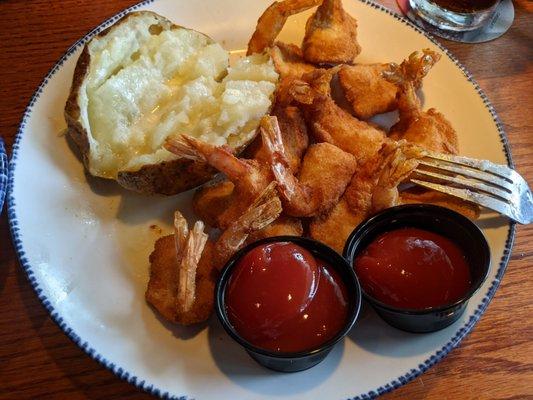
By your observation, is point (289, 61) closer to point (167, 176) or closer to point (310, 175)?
point (310, 175)

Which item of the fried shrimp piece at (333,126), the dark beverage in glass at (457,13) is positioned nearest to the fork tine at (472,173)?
the fried shrimp piece at (333,126)

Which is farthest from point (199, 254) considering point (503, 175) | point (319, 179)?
point (503, 175)

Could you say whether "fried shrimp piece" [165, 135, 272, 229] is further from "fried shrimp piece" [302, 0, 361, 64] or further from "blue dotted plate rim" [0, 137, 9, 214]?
"fried shrimp piece" [302, 0, 361, 64]

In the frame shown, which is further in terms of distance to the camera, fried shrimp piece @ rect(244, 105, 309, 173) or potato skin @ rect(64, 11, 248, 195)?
fried shrimp piece @ rect(244, 105, 309, 173)

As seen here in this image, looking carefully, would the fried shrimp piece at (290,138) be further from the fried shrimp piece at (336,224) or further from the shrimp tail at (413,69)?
the shrimp tail at (413,69)

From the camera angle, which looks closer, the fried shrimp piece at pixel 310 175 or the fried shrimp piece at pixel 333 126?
the fried shrimp piece at pixel 310 175

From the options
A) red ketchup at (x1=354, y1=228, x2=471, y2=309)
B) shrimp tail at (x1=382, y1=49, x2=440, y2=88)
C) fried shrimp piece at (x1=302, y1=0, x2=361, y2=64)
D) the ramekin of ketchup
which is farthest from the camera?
fried shrimp piece at (x1=302, y1=0, x2=361, y2=64)

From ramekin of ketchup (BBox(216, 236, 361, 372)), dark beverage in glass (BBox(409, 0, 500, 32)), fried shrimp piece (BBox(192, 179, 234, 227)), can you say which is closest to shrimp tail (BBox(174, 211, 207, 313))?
ramekin of ketchup (BBox(216, 236, 361, 372))

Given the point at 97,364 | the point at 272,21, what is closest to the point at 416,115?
the point at 272,21
